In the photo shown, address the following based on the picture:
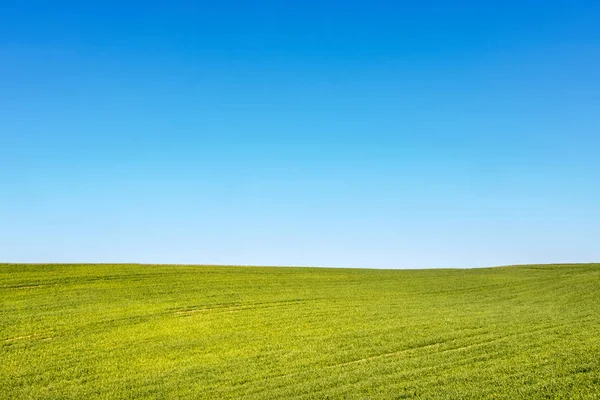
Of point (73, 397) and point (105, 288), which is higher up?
point (105, 288)

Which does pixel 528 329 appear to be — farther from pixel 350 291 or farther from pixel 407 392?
pixel 350 291

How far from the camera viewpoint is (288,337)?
22750 millimetres

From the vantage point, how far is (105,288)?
120ft

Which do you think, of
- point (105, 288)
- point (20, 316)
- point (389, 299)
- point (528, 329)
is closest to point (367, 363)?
point (528, 329)

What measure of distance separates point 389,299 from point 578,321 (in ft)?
40.9

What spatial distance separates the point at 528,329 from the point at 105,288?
26281 mm

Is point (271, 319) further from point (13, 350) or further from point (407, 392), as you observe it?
point (407, 392)

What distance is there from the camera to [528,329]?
72.6 ft

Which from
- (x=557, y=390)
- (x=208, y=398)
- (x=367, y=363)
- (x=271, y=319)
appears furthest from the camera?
(x=271, y=319)

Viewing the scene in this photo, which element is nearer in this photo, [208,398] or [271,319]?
[208,398]

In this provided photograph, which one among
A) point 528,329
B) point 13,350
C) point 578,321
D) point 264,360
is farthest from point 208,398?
point 578,321

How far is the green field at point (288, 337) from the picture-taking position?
51.6 feet

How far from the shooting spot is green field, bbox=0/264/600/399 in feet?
51.6

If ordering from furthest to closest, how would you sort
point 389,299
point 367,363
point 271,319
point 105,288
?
point 105,288, point 389,299, point 271,319, point 367,363
